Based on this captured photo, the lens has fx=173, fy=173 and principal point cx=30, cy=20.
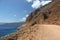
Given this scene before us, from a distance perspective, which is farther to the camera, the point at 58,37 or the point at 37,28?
the point at 37,28

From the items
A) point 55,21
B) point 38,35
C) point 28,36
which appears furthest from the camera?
point 55,21

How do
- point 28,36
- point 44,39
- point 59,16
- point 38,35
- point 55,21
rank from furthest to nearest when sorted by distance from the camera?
point 59,16, point 55,21, point 28,36, point 38,35, point 44,39

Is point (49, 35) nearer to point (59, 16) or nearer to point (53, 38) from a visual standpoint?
point (53, 38)

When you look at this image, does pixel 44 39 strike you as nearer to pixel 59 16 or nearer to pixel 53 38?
pixel 53 38

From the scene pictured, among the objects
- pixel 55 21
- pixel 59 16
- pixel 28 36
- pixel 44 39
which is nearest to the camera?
pixel 44 39

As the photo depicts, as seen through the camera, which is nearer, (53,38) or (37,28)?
(53,38)

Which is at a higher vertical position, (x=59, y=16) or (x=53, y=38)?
(x=59, y=16)

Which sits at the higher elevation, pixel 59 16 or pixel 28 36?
pixel 59 16

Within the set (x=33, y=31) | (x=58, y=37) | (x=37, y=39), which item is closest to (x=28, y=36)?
(x=33, y=31)

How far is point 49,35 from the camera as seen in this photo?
11.3 m

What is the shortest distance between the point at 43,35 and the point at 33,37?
67 cm

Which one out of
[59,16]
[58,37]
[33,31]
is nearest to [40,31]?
[33,31]

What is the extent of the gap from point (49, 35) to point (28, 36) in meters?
1.51

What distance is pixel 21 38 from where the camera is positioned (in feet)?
40.7
